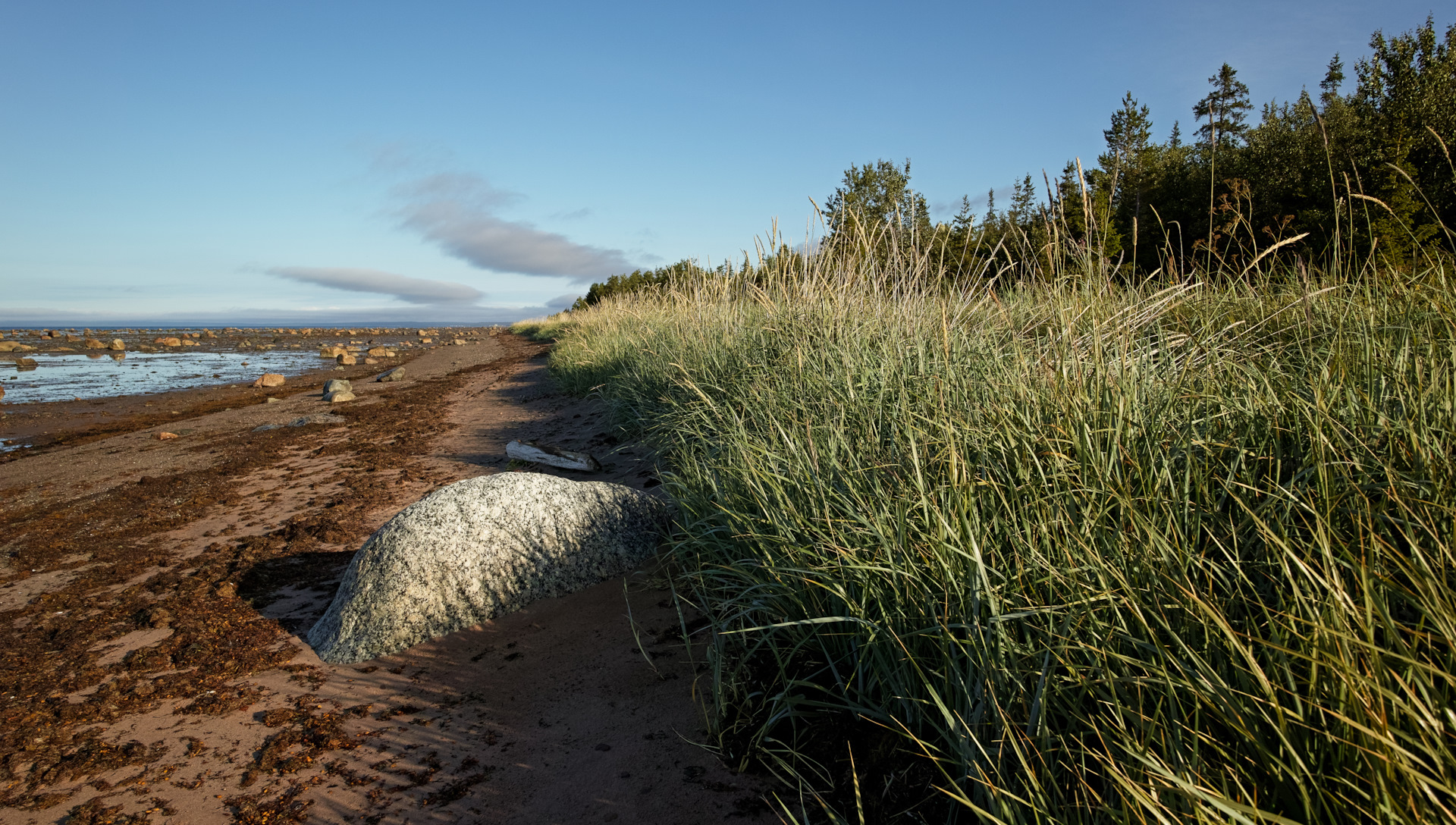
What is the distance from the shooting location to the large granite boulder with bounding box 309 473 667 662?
113 inches

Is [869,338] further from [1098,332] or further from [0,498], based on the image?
[0,498]

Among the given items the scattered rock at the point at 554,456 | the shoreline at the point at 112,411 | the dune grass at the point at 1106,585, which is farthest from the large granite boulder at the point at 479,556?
the shoreline at the point at 112,411

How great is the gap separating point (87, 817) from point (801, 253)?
464cm

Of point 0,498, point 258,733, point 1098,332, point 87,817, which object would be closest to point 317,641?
point 258,733

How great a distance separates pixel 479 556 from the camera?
3.07 meters

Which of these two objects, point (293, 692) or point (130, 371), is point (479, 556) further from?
point (130, 371)

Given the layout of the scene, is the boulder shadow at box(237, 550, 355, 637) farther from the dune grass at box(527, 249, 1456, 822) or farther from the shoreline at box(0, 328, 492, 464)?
the shoreline at box(0, 328, 492, 464)

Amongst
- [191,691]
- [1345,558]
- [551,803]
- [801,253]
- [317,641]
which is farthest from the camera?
[801,253]

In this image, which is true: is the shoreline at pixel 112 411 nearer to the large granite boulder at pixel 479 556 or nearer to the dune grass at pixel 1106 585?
the large granite boulder at pixel 479 556

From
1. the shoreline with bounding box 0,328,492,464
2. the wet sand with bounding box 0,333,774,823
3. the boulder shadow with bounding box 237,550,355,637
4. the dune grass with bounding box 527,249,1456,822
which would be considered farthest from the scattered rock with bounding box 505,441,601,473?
the shoreline with bounding box 0,328,492,464

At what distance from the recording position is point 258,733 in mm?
2281

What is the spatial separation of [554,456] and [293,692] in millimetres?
2913

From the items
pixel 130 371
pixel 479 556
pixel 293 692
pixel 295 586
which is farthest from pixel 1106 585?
pixel 130 371

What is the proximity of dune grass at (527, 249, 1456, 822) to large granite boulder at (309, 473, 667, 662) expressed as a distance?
1.73ft
